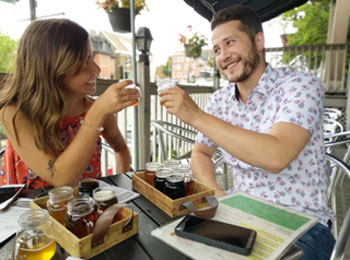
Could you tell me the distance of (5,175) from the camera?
1566 millimetres

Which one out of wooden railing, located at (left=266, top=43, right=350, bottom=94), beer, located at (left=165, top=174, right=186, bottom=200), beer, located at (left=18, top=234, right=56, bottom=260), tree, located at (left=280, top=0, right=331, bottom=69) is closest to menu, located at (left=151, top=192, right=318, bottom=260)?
beer, located at (left=165, top=174, right=186, bottom=200)

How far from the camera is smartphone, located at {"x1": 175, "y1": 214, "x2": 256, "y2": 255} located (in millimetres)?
686

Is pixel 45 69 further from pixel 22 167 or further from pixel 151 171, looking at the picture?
pixel 151 171

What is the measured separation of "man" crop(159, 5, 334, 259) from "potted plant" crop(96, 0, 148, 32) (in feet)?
5.93

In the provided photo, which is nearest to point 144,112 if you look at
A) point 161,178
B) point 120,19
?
point 120,19

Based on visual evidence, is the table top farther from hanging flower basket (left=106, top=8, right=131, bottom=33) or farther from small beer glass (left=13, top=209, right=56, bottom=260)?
hanging flower basket (left=106, top=8, right=131, bottom=33)

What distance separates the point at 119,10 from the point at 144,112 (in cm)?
125

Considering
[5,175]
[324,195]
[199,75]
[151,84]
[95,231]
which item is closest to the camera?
[95,231]

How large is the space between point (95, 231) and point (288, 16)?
15481 mm

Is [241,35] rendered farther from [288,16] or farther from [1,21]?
[288,16]

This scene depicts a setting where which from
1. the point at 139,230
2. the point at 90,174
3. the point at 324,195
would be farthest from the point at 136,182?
the point at 324,195

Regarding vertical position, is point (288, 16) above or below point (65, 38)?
above

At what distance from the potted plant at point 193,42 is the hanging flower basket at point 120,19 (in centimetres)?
184

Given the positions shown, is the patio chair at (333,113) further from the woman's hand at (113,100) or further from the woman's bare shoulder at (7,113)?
the woman's bare shoulder at (7,113)
